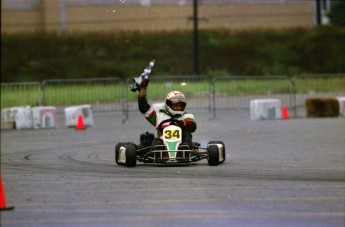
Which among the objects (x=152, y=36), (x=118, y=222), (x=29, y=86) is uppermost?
(x=152, y=36)

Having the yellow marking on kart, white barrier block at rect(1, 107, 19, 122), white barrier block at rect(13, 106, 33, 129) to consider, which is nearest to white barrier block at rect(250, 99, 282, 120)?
white barrier block at rect(13, 106, 33, 129)

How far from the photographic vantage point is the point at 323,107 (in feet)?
101

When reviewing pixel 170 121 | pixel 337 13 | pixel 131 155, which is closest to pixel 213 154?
pixel 170 121

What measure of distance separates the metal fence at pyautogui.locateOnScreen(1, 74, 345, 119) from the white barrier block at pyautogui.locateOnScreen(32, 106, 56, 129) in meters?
2.71

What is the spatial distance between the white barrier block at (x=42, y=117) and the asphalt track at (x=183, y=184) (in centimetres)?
426

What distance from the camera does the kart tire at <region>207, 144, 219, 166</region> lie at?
16844 mm

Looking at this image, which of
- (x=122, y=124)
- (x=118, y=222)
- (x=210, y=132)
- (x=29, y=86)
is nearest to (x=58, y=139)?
(x=210, y=132)

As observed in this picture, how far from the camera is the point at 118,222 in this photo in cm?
1059

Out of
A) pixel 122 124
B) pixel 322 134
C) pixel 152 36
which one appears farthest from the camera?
pixel 152 36

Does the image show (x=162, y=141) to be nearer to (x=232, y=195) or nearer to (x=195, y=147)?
(x=195, y=147)

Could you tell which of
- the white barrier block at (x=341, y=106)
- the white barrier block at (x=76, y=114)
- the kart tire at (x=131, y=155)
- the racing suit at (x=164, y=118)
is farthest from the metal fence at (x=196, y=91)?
the kart tire at (x=131, y=155)

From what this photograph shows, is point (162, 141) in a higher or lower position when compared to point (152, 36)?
lower

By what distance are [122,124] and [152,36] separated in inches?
1383

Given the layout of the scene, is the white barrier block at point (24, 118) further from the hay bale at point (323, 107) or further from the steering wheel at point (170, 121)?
the steering wheel at point (170, 121)
